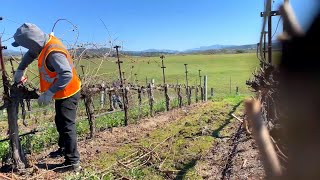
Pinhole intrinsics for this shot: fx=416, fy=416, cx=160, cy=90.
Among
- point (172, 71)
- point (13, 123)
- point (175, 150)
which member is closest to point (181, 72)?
point (172, 71)

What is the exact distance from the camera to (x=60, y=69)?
494 cm

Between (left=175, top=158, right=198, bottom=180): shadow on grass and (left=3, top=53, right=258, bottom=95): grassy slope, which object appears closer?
(left=175, top=158, right=198, bottom=180): shadow on grass

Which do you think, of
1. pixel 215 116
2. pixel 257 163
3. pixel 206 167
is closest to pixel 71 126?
pixel 206 167

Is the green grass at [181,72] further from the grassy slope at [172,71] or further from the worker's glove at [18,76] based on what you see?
the worker's glove at [18,76]

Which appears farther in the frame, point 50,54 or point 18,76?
point 18,76

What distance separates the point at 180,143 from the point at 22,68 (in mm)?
3204

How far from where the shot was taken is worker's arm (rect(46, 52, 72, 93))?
4953mm

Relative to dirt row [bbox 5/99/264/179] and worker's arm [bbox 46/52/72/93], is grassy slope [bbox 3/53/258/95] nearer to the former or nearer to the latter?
dirt row [bbox 5/99/264/179]

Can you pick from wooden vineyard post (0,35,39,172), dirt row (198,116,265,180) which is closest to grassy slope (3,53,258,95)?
dirt row (198,116,265,180)

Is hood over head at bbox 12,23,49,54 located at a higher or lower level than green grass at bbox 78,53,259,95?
higher

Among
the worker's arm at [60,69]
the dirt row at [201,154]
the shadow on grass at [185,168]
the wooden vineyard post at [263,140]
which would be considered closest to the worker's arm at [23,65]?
the worker's arm at [60,69]

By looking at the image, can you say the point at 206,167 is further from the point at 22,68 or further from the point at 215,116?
the point at 215,116

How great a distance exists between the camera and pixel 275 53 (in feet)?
2.72

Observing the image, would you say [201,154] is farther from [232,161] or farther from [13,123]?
[13,123]
